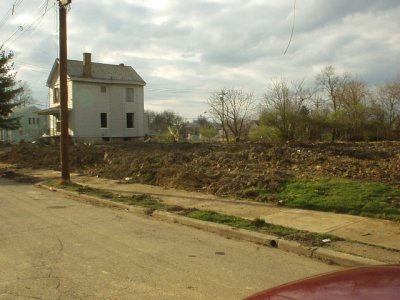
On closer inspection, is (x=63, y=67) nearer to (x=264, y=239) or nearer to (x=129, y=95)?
(x=264, y=239)

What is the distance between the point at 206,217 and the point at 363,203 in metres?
3.27

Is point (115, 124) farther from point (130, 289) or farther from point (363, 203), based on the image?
point (130, 289)

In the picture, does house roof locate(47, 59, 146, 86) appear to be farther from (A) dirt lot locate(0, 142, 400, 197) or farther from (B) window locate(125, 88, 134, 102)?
(A) dirt lot locate(0, 142, 400, 197)

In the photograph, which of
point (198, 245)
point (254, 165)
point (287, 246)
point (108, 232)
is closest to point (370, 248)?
point (287, 246)

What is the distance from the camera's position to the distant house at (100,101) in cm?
4756

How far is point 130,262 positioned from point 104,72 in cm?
4518

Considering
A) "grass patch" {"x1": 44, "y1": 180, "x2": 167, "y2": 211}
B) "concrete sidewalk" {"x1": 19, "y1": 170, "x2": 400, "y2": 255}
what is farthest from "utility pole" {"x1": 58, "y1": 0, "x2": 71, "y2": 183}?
"concrete sidewalk" {"x1": 19, "y1": 170, "x2": 400, "y2": 255}

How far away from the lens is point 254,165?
16297 mm

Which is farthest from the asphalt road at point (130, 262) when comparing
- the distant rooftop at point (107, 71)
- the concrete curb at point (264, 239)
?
the distant rooftop at point (107, 71)

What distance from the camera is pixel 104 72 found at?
165 ft

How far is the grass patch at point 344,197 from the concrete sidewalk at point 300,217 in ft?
1.12

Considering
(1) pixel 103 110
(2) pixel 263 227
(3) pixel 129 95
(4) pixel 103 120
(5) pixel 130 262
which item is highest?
(3) pixel 129 95

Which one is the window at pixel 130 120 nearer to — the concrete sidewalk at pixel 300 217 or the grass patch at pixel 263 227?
the concrete sidewalk at pixel 300 217

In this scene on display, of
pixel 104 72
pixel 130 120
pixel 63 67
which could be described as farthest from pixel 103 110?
pixel 63 67
